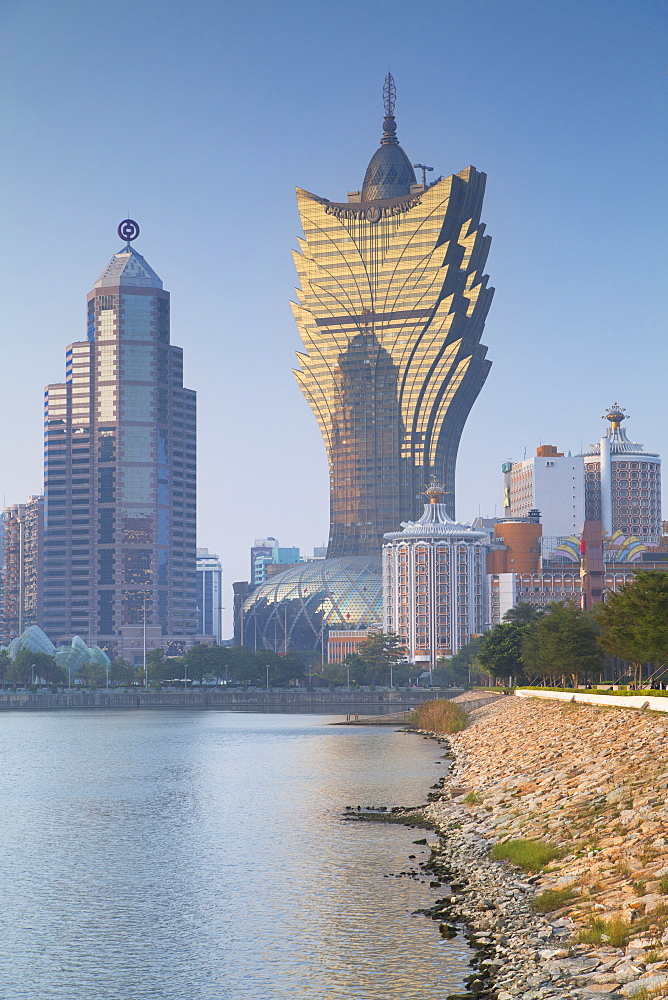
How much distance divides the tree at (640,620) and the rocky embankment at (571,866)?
15266 millimetres

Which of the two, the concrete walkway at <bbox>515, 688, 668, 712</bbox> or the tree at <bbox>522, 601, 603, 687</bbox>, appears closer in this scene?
the concrete walkway at <bbox>515, 688, 668, 712</bbox>

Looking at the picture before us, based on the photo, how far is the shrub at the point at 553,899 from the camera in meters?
42.4

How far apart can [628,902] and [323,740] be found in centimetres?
12266

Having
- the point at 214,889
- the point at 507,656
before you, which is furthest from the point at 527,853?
the point at 507,656

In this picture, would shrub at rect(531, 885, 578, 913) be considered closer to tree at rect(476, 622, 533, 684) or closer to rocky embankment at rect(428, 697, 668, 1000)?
rocky embankment at rect(428, 697, 668, 1000)

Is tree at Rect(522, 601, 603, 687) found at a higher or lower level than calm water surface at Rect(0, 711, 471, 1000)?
higher

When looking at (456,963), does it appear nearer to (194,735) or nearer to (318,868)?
(318,868)

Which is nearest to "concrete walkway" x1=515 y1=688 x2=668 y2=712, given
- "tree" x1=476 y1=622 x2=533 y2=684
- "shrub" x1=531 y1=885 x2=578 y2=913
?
"shrub" x1=531 y1=885 x2=578 y2=913

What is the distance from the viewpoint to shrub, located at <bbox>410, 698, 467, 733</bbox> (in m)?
163

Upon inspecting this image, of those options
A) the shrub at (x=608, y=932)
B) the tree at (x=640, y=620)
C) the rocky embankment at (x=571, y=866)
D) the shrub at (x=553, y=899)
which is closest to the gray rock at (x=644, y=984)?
the rocky embankment at (x=571, y=866)

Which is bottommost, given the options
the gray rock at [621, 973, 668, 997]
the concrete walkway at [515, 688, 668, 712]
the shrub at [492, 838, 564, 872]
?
the shrub at [492, 838, 564, 872]

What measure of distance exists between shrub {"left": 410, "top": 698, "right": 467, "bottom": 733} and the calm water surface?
159ft

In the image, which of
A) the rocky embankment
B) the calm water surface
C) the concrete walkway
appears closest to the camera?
the rocky embankment

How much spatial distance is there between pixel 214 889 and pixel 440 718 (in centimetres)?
11825
